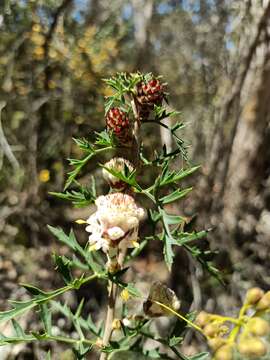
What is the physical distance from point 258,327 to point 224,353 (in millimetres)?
46

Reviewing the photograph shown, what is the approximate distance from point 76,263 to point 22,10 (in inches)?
64.8

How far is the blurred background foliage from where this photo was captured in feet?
6.57

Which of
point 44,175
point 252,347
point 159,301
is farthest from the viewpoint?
point 44,175

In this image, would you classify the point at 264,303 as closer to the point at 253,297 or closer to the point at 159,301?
the point at 253,297

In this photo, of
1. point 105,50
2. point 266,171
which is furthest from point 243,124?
point 105,50

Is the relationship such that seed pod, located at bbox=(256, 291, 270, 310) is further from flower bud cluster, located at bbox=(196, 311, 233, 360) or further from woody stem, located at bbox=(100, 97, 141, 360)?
woody stem, located at bbox=(100, 97, 141, 360)

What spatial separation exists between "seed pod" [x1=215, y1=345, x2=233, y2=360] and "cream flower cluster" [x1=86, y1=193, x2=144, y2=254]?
0.66 feet

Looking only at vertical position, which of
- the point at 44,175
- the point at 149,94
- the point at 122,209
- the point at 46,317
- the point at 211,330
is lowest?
the point at 44,175

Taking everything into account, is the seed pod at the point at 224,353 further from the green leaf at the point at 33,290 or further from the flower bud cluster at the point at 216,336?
the green leaf at the point at 33,290

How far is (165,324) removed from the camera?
1970 mm

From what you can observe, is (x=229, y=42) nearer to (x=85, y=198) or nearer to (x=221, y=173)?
(x=221, y=173)

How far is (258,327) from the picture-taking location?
0.50 meters

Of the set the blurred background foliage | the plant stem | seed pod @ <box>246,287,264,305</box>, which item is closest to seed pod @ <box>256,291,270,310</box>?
seed pod @ <box>246,287,264,305</box>

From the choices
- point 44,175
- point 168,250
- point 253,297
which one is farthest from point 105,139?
point 44,175
